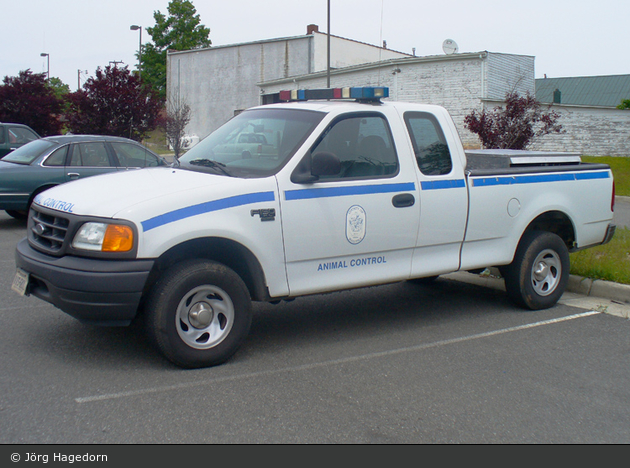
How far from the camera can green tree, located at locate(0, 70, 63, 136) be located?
24.7 metres

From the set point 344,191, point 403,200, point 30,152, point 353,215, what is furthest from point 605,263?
point 30,152

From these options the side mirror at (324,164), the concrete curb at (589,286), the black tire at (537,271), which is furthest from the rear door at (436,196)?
the concrete curb at (589,286)

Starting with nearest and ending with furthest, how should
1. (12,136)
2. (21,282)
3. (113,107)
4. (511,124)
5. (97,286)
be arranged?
(97,286) < (21,282) < (12,136) < (511,124) < (113,107)

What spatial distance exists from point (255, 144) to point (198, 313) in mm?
1517

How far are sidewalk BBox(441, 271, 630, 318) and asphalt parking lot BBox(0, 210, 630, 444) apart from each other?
0.35 meters

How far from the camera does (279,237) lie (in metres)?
4.80

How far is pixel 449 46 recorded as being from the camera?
29.3 meters

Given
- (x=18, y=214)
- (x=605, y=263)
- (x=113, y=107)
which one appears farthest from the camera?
(x=113, y=107)

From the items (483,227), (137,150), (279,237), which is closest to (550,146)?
(137,150)

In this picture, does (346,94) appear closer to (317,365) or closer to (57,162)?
(317,365)

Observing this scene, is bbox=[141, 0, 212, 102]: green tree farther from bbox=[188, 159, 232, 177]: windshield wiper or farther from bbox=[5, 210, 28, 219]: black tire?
bbox=[188, 159, 232, 177]: windshield wiper

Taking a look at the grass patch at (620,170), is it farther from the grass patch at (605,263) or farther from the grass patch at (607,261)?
the grass patch at (605,263)

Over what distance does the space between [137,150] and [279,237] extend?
8.21 metres

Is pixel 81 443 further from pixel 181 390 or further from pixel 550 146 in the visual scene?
pixel 550 146
